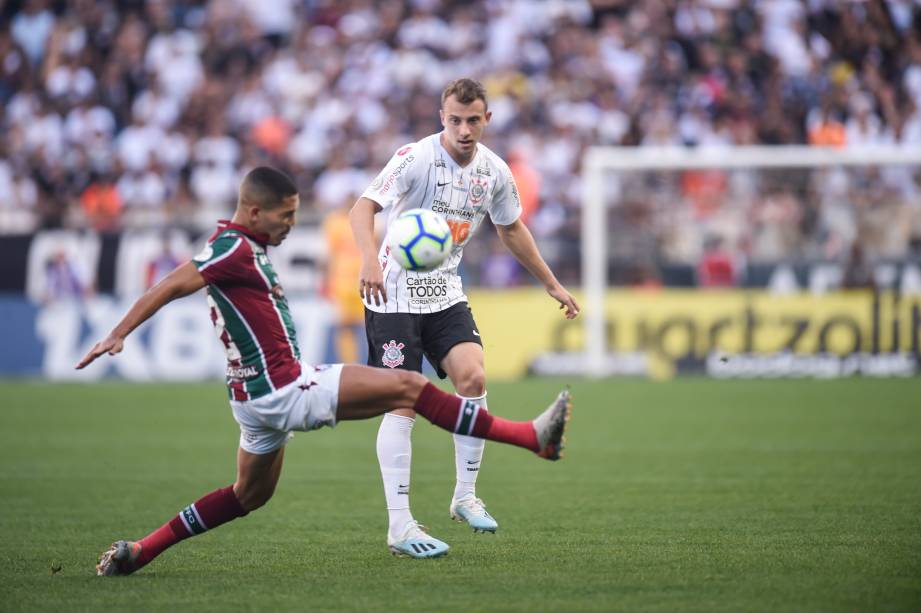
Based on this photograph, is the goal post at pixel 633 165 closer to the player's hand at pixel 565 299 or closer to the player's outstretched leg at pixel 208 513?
the player's hand at pixel 565 299

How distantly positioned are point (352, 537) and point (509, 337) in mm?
11162

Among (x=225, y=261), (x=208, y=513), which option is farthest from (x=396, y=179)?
(x=208, y=513)

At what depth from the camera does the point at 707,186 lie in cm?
1858

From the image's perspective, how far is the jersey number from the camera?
23.1 ft

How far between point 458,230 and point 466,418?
61.4 inches

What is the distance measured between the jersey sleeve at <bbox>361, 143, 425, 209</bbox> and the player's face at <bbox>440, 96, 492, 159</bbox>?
248mm

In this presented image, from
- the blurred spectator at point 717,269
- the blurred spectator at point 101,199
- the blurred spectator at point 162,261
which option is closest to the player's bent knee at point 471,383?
the blurred spectator at point 717,269

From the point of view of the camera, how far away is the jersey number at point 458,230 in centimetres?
705

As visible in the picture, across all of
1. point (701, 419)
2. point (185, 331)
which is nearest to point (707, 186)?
point (701, 419)

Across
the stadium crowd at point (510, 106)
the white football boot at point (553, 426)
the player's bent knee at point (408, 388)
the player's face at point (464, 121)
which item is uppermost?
the stadium crowd at point (510, 106)

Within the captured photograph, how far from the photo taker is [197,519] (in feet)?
20.0

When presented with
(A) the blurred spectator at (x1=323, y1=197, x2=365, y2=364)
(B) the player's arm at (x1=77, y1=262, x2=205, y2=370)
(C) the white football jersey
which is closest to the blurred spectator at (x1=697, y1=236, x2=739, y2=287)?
(A) the blurred spectator at (x1=323, y1=197, x2=365, y2=364)

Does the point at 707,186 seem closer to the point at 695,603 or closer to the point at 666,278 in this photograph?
the point at 666,278

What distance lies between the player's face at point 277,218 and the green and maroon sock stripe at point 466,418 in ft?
3.77
